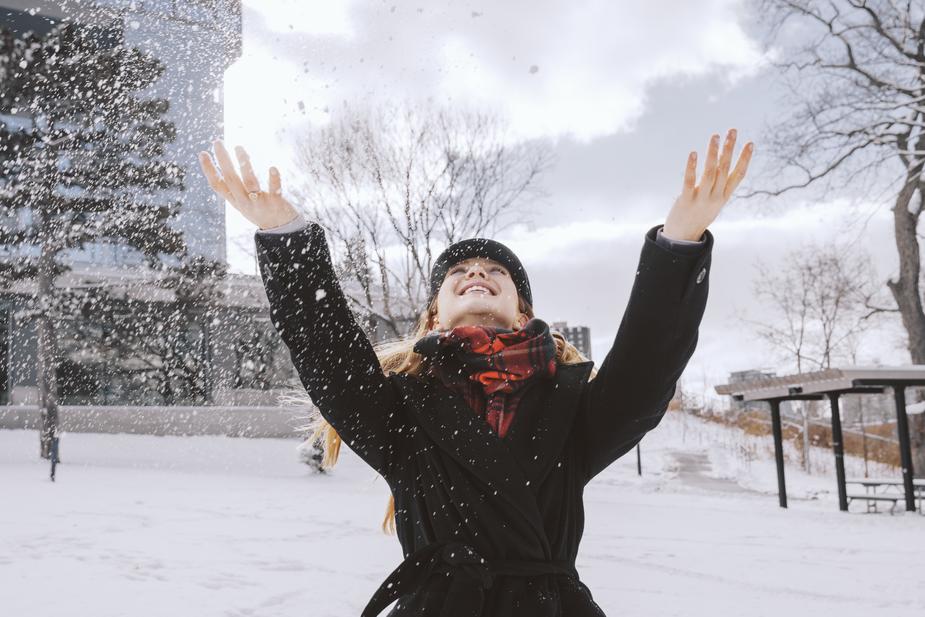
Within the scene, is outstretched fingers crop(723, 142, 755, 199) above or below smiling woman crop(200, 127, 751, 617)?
above

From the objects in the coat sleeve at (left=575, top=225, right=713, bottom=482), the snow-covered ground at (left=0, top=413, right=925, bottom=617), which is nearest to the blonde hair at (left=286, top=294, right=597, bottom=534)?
the coat sleeve at (left=575, top=225, right=713, bottom=482)

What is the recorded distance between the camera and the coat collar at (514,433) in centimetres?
155

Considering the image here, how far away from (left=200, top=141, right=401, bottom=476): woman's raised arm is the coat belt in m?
0.31

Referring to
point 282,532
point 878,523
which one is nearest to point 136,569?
point 282,532

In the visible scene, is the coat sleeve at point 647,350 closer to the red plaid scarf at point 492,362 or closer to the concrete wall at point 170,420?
the red plaid scarf at point 492,362

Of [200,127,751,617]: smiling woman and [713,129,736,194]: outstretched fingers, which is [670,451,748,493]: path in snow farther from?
[713,129,736,194]: outstretched fingers

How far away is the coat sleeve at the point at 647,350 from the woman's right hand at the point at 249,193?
741 millimetres

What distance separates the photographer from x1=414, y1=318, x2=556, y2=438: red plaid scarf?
1.65m

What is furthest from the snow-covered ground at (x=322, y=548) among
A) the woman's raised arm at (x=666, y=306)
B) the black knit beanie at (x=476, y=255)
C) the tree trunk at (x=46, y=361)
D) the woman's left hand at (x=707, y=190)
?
the woman's left hand at (x=707, y=190)

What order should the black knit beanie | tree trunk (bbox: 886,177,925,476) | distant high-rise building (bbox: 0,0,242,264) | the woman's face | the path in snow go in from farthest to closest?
tree trunk (bbox: 886,177,925,476) < the path in snow < distant high-rise building (bbox: 0,0,242,264) < the black knit beanie < the woman's face

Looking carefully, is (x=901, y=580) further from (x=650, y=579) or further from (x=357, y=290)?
(x=357, y=290)

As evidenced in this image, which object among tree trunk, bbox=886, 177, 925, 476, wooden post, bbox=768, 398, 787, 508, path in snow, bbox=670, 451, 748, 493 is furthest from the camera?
tree trunk, bbox=886, 177, 925, 476

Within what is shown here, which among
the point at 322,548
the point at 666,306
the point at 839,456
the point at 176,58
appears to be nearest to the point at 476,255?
the point at 666,306

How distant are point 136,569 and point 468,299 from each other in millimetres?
5132
